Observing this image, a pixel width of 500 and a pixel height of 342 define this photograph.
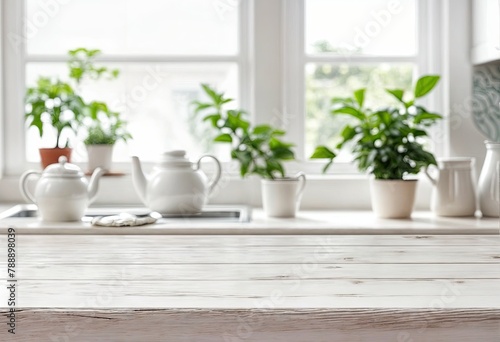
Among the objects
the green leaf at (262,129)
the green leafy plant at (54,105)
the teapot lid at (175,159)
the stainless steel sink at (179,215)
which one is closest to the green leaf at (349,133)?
the green leaf at (262,129)

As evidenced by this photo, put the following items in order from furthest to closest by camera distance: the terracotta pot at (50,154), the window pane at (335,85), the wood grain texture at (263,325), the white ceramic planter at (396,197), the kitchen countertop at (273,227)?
the window pane at (335,85), the terracotta pot at (50,154), the white ceramic planter at (396,197), the kitchen countertop at (273,227), the wood grain texture at (263,325)

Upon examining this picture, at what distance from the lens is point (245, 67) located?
2738 millimetres

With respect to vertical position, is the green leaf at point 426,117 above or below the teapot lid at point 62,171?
above

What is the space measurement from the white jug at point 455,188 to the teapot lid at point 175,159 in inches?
30.4

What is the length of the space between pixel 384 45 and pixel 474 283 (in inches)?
48.1

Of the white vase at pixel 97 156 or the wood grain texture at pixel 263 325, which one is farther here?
the white vase at pixel 97 156

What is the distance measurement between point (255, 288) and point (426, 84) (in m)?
1.09

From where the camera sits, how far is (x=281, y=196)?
7.72 ft

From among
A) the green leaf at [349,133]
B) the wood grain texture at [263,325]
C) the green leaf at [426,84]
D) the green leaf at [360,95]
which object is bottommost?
the wood grain texture at [263,325]

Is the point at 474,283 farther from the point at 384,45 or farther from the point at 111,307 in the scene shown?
the point at 384,45

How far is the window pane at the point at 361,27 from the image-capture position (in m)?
2.70

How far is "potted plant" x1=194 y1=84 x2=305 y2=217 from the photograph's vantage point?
7.72 ft

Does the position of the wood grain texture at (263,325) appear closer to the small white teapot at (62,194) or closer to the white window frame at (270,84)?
the small white teapot at (62,194)

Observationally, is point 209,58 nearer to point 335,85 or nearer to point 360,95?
point 335,85
